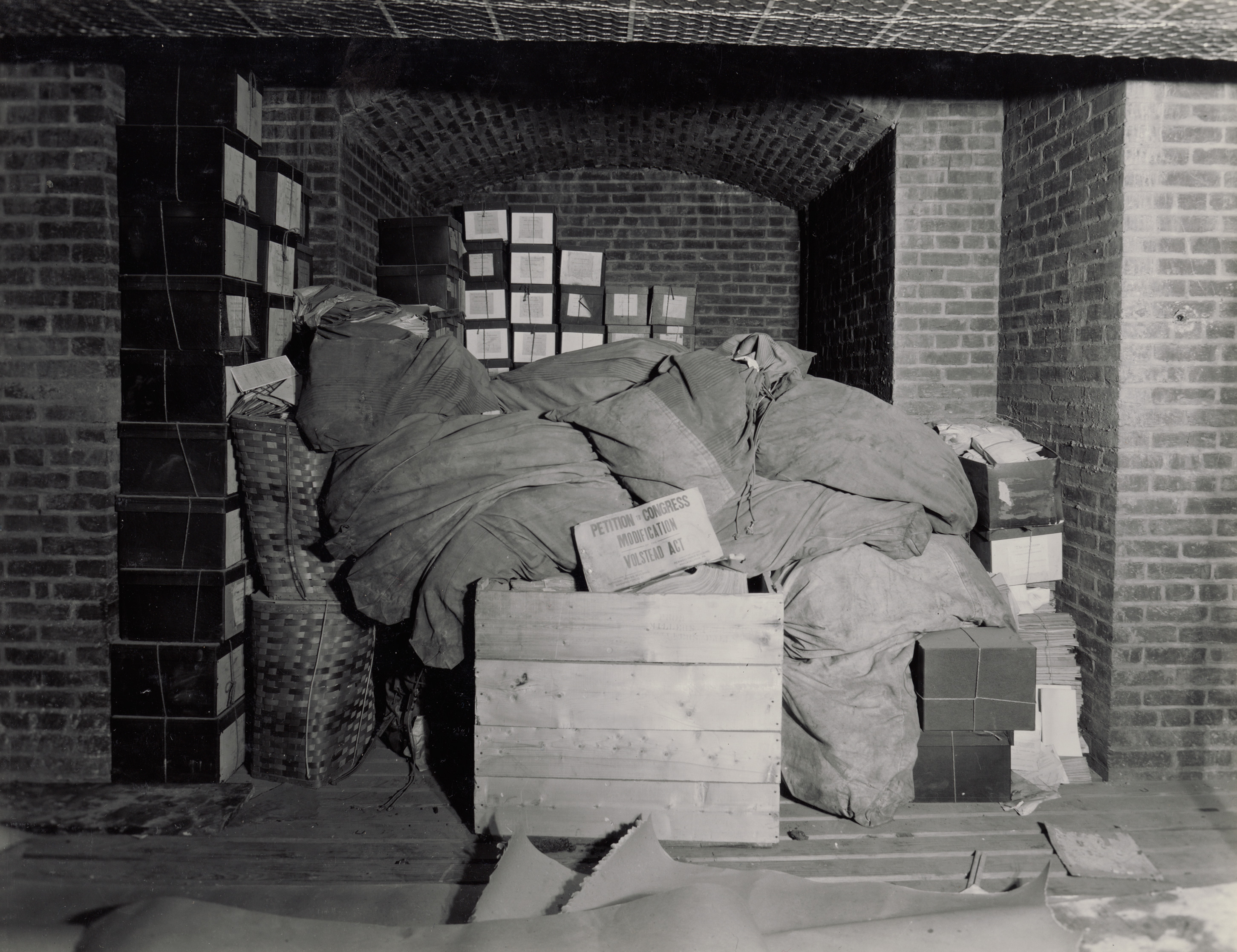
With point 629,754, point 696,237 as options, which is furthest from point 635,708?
point 696,237

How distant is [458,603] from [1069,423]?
2550mm

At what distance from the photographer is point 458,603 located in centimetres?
294

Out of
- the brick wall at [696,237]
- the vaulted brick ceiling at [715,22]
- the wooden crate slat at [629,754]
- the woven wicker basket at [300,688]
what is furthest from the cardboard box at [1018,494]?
the brick wall at [696,237]

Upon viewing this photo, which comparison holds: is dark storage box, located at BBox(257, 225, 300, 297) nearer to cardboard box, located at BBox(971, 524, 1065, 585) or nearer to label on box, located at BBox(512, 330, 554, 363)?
label on box, located at BBox(512, 330, 554, 363)

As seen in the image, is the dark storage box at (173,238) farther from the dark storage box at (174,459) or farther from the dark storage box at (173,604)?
the dark storage box at (173,604)

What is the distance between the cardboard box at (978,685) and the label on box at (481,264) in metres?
3.47

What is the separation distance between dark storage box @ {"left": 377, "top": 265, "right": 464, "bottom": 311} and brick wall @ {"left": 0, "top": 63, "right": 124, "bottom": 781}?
1.70 metres

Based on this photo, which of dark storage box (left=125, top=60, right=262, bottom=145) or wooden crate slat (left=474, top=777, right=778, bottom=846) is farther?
dark storage box (left=125, top=60, right=262, bottom=145)

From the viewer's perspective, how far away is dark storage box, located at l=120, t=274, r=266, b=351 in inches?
127

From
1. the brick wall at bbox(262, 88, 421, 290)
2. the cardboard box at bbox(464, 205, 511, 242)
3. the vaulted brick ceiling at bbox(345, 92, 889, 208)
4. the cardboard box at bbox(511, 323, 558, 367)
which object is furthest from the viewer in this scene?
the cardboard box at bbox(511, 323, 558, 367)

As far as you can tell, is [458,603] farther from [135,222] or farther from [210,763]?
[135,222]

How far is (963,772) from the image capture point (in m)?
3.15

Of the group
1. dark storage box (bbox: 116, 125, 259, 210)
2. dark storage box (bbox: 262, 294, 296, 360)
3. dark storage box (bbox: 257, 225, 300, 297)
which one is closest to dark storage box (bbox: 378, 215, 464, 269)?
dark storage box (bbox: 257, 225, 300, 297)

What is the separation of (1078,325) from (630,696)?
234 cm
